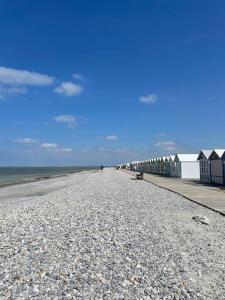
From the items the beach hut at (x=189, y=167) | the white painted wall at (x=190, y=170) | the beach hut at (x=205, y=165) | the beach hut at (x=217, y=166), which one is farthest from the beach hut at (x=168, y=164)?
the beach hut at (x=217, y=166)

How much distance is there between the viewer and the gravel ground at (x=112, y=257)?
22.7ft

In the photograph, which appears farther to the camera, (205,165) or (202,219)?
(205,165)

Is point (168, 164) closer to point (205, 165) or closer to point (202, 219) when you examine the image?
point (205, 165)

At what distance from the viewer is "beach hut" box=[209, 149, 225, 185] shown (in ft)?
115

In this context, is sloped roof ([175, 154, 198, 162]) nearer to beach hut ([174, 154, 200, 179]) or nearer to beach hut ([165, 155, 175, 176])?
beach hut ([174, 154, 200, 179])

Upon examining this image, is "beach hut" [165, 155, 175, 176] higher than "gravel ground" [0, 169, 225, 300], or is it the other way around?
"beach hut" [165, 155, 175, 176]

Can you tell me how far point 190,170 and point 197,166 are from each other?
1136 millimetres

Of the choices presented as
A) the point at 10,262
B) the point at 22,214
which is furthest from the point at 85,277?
the point at 22,214

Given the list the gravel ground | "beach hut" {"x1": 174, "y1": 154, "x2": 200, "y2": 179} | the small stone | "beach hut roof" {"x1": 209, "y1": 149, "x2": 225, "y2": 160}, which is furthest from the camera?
"beach hut" {"x1": 174, "y1": 154, "x2": 200, "y2": 179}

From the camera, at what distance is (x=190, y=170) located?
174 feet

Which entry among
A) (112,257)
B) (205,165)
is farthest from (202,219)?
(205,165)

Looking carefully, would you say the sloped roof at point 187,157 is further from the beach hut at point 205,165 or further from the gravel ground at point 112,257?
the gravel ground at point 112,257

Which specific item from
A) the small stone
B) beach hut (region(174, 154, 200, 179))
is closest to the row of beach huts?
beach hut (region(174, 154, 200, 179))

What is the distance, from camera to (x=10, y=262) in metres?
8.83
